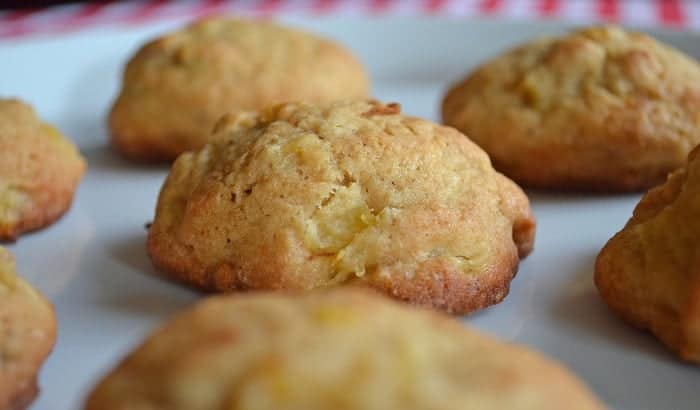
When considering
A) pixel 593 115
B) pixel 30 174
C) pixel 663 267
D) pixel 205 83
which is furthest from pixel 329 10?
pixel 663 267

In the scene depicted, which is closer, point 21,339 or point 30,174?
point 21,339

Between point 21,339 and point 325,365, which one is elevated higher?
point 325,365

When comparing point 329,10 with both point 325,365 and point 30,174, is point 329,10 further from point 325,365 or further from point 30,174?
point 325,365

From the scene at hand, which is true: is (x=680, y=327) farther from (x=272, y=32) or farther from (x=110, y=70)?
(x=110, y=70)

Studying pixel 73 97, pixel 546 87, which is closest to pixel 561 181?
pixel 546 87

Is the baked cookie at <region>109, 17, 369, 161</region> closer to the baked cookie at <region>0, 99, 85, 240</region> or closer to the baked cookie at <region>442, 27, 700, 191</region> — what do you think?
the baked cookie at <region>0, 99, 85, 240</region>

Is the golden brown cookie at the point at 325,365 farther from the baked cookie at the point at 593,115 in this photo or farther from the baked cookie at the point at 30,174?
the baked cookie at the point at 593,115

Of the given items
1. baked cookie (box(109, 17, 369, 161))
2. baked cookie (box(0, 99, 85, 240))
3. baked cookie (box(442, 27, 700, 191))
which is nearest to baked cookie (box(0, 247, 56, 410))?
baked cookie (box(0, 99, 85, 240))
